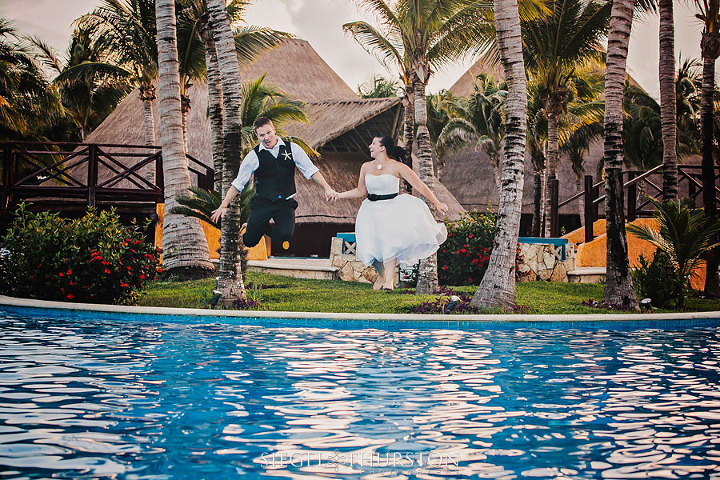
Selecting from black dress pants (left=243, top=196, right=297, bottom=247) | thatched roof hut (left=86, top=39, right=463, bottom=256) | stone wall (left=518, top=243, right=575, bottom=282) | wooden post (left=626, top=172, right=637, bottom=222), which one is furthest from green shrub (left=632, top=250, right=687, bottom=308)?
thatched roof hut (left=86, top=39, right=463, bottom=256)

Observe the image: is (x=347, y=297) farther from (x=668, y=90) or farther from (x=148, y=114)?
(x=148, y=114)

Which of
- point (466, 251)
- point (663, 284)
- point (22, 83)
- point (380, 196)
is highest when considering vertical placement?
point (22, 83)

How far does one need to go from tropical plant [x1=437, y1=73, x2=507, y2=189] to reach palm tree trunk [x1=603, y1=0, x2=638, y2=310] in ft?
78.4

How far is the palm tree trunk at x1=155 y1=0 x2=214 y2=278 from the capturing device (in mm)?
16922

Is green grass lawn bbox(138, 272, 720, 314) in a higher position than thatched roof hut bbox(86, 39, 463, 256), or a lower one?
lower

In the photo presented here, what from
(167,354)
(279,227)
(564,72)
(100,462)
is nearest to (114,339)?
(167,354)

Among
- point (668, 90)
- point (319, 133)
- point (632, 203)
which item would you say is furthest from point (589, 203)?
point (319, 133)

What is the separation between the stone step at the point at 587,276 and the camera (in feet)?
62.6

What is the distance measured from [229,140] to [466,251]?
22.1ft

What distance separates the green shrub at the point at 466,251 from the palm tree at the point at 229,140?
19.3 feet

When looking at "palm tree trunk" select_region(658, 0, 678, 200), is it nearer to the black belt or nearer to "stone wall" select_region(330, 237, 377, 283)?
"stone wall" select_region(330, 237, 377, 283)

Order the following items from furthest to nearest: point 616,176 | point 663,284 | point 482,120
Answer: point 482,120
point 663,284
point 616,176

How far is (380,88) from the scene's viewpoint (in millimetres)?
54438

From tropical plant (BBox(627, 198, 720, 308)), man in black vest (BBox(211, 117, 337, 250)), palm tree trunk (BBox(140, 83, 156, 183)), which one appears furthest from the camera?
palm tree trunk (BBox(140, 83, 156, 183))
